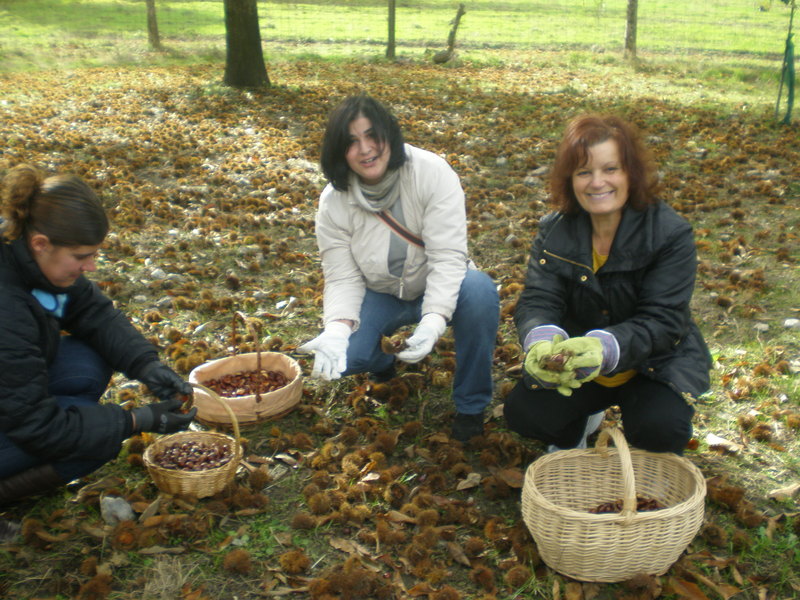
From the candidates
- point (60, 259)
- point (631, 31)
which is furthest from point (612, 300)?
point (631, 31)

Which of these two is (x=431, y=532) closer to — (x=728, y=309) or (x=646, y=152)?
(x=646, y=152)

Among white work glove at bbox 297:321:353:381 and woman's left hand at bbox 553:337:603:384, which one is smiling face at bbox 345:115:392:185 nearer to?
white work glove at bbox 297:321:353:381

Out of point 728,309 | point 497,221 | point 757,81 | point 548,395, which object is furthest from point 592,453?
point 757,81

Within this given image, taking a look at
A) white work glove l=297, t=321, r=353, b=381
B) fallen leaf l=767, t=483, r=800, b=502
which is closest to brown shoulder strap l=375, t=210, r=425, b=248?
white work glove l=297, t=321, r=353, b=381

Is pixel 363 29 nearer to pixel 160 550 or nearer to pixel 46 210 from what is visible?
pixel 46 210

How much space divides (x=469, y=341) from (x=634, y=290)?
740mm

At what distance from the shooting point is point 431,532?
242 centimetres

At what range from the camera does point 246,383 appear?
11.0ft

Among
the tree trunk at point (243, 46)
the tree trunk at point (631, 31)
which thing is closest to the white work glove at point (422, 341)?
the tree trunk at point (243, 46)

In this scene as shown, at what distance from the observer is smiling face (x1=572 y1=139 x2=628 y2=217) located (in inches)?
97.7

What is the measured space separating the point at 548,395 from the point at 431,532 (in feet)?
2.34

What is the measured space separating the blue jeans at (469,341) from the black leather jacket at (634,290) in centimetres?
25

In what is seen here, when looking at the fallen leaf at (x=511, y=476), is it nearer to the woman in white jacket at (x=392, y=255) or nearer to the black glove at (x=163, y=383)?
the woman in white jacket at (x=392, y=255)

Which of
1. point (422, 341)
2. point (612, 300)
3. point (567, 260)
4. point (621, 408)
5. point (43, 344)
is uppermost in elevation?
point (567, 260)
